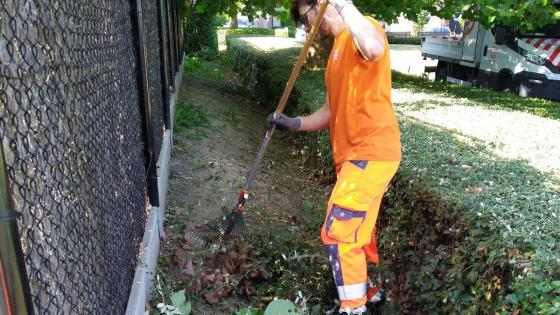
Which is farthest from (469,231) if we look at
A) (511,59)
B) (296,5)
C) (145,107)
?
(511,59)

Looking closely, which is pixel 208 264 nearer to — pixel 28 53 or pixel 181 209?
pixel 181 209

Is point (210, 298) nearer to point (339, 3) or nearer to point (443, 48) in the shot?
point (339, 3)

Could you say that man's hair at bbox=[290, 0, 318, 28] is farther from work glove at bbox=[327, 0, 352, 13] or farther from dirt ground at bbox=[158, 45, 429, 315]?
dirt ground at bbox=[158, 45, 429, 315]

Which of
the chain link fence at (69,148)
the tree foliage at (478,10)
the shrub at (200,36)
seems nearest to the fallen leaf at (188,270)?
the chain link fence at (69,148)

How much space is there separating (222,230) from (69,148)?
7.10ft

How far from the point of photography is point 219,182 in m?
5.52

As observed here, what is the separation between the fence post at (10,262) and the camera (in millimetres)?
A: 1062

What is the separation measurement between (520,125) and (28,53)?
15.6 ft

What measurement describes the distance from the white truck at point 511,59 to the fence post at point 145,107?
30.0ft

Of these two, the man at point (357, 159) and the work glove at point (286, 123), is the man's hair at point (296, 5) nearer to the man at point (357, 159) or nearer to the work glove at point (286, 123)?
the man at point (357, 159)

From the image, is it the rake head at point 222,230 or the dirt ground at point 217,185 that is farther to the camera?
the rake head at point 222,230

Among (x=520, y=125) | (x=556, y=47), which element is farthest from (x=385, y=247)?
(x=556, y=47)

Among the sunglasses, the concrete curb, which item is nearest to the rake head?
the concrete curb

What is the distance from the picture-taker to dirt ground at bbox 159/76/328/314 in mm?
3795
